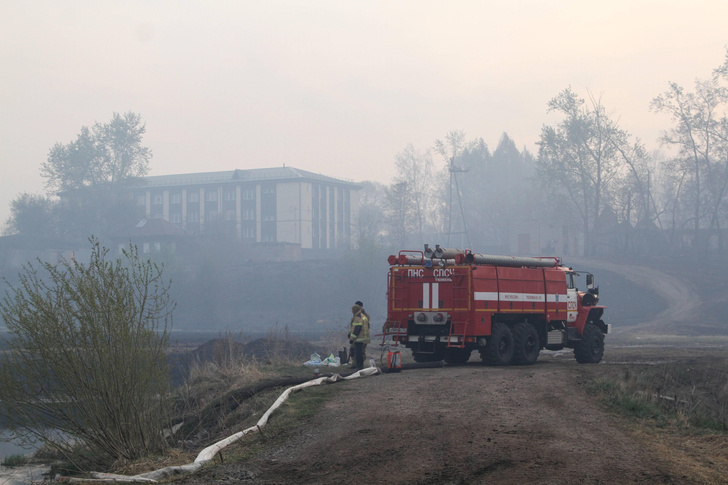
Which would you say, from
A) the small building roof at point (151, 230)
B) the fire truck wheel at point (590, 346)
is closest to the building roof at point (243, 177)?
the small building roof at point (151, 230)

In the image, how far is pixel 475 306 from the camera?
17.0 metres

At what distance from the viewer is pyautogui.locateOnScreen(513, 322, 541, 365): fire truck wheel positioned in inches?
724

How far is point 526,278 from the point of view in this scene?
736 inches

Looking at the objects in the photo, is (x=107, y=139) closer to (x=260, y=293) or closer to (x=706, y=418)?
(x=260, y=293)

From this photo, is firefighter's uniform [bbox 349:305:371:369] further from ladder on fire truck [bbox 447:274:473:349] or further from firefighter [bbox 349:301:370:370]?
ladder on fire truck [bbox 447:274:473:349]

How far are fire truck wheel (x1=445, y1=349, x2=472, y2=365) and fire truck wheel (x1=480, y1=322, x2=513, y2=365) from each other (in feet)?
3.07

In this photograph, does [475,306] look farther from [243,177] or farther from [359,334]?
[243,177]

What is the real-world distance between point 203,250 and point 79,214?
58.5 feet

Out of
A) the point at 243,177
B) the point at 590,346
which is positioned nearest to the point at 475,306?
the point at 590,346

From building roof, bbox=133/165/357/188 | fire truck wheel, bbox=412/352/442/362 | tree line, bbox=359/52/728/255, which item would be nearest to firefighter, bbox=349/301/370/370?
fire truck wheel, bbox=412/352/442/362

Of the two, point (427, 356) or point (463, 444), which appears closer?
point (463, 444)

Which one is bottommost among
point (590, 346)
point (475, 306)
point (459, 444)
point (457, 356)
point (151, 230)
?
point (457, 356)

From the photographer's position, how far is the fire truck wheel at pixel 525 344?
1839 centimetres

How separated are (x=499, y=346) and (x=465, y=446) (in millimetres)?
9681
